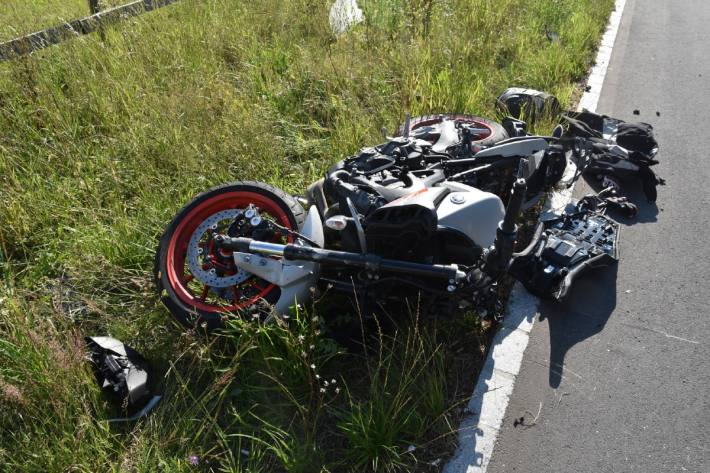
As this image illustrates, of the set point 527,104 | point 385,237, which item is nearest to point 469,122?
point 527,104

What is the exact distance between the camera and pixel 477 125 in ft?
16.3

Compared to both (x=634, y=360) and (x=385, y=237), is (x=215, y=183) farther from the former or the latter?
(x=634, y=360)

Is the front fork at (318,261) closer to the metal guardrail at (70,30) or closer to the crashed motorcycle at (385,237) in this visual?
the crashed motorcycle at (385,237)

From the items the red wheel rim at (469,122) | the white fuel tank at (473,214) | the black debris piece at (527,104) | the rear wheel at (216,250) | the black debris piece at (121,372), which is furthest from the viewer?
the black debris piece at (527,104)

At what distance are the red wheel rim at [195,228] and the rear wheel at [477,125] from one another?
60.4 inches

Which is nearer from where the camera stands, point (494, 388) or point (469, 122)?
point (494, 388)

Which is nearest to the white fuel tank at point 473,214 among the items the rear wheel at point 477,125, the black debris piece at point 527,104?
the rear wheel at point 477,125

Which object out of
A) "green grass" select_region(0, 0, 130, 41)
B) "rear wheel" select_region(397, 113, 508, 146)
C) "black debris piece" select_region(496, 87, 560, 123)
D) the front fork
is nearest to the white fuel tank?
the front fork

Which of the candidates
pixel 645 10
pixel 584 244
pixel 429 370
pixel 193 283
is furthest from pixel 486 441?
pixel 645 10

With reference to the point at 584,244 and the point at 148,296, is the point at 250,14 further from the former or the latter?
the point at 584,244

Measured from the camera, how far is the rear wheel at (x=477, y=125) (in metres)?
4.71

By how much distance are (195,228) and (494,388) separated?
7.34 ft

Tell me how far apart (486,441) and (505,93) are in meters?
4.01

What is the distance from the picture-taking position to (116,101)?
231 inches
